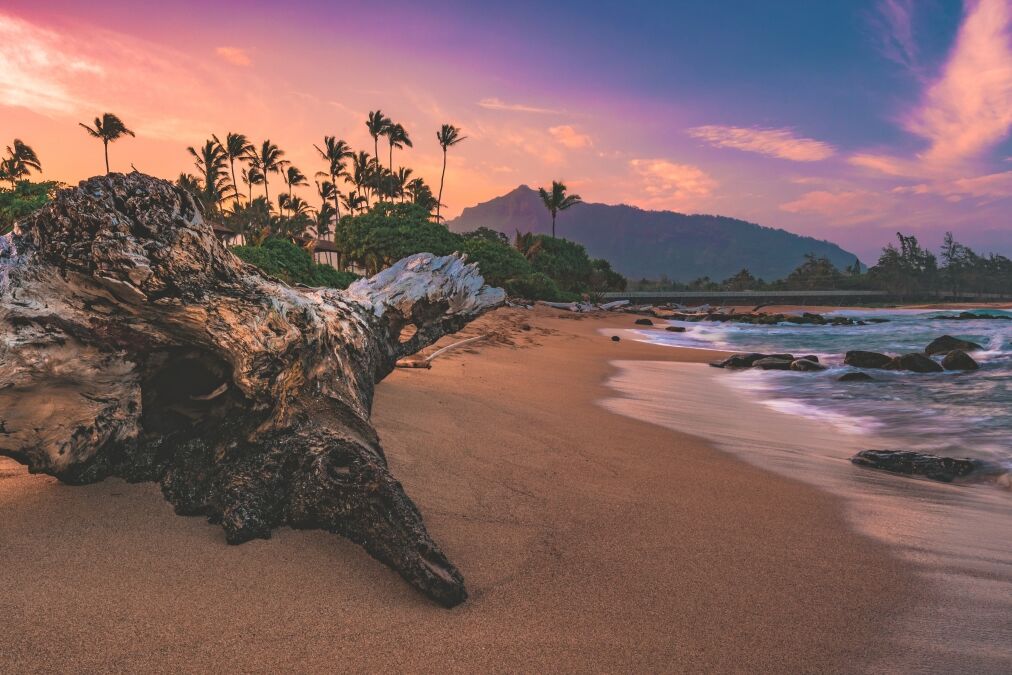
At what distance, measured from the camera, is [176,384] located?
2.79 m

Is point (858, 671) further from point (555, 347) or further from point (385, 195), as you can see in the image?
point (385, 195)

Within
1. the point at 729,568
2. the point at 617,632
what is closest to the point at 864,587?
the point at 729,568

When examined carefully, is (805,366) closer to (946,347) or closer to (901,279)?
(946,347)

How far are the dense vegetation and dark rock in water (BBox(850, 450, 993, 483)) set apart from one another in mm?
79759

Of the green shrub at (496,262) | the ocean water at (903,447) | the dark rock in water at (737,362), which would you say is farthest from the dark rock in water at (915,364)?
the green shrub at (496,262)

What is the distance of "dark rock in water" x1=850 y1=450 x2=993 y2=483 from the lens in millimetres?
4840

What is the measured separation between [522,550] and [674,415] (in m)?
5.05

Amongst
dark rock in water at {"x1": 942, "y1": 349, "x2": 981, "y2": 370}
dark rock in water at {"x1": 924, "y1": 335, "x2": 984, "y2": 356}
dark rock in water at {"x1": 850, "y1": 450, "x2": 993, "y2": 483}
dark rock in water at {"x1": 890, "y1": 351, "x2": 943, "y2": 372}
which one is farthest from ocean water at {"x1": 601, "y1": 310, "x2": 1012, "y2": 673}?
dark rock in water at {"x1": 924, "y1": 335, "x2": 984, "y2": 356}

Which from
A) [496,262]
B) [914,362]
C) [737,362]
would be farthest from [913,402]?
[496,262]

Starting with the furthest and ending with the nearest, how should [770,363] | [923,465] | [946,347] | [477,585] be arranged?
[946,347] → [770,363] → [923,465] → [477,585]

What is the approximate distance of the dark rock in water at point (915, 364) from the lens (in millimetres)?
12477

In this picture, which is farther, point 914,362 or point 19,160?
point 19,160

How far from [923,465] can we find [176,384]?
6.11 meters

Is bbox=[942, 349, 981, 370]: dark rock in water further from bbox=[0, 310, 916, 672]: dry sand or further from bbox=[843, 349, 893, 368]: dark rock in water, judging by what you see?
bbox=[0, 310, 916, 672]: dry sand
